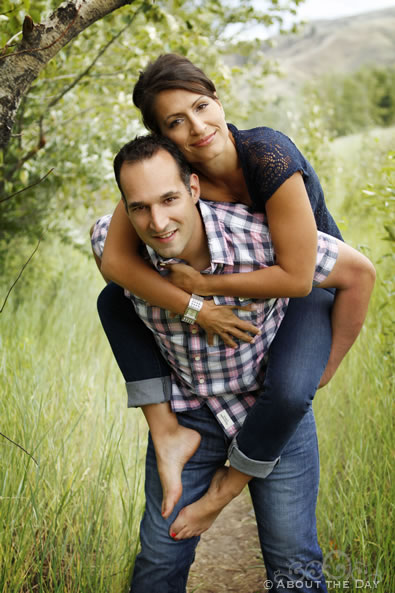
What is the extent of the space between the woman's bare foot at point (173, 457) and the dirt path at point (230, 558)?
2.89 ft

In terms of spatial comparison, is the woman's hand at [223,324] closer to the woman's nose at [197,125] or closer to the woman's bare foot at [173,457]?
the woman's bare foot at [173,457]

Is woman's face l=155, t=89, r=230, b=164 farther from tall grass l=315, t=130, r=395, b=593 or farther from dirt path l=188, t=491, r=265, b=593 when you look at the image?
dirt path l=188, t=491, r=265, b=593

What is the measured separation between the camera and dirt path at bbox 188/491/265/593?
2773 mm

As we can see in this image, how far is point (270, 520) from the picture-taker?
6.23 ft

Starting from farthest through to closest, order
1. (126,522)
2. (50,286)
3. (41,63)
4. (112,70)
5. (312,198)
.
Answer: (50,286) < (112,70) < (126,522) < (312,198) < (41,63)

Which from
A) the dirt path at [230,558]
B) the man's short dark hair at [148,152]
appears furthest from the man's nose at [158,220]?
the dirt path at [230,558]

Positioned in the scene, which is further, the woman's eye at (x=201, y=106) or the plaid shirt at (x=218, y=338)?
the woman's eye at (x=201, y=106)

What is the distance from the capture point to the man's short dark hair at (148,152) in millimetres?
1785

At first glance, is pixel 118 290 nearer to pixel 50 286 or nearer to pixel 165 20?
pixel 165 20

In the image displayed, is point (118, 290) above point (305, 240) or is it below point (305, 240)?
below

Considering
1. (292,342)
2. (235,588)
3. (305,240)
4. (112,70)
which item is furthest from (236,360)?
(112,70)

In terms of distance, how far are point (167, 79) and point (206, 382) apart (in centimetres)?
110

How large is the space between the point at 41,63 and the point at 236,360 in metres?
1.17

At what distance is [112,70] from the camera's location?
4.05 metres
